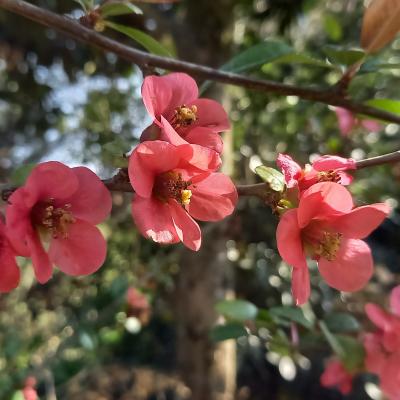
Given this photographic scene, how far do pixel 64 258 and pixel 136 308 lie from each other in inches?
38.3

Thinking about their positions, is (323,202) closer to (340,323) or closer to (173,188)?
(173,188)

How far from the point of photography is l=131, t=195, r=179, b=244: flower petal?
0.46 metres

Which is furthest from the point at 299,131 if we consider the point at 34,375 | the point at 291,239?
the point at 291,239

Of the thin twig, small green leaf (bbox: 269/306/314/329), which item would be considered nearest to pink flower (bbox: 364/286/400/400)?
small green leaf (bbox: 269/306/314/329)

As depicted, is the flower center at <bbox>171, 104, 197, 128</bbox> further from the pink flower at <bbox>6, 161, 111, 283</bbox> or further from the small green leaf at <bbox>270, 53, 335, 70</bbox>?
the small green leaf at <bbox>270, 53, 335, 70</bbox>

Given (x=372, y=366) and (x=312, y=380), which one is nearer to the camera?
(x=372, y=366)

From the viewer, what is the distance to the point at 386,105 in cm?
77

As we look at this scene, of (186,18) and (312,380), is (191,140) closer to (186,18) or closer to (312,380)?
(186,18)

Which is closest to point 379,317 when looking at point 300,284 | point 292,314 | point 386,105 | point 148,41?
point 292,314

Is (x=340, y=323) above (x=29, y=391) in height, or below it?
above

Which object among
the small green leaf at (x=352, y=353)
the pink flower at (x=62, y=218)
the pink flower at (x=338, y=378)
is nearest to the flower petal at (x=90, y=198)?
the pink flower at (x=62, y=218)

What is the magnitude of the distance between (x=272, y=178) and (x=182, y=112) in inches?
4.5

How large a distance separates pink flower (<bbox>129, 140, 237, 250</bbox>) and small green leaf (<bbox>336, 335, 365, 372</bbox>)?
60 centimetres

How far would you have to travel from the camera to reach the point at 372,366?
3.07 feet
